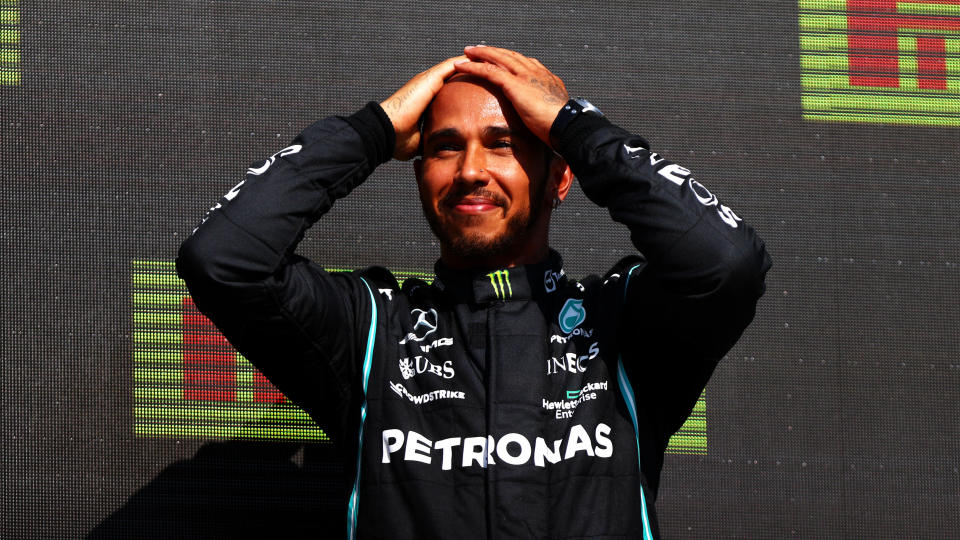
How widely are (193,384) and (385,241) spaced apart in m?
0.51

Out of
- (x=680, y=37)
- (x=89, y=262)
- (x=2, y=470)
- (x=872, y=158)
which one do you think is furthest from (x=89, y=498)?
(x=872, y=158)

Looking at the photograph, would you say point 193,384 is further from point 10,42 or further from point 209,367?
point 10,42

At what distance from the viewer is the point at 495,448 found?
56.8 inches

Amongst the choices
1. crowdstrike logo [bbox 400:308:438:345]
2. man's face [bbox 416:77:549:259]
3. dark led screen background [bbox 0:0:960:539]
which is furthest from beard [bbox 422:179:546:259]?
dark led screen background [bbox 0:0:960:539]

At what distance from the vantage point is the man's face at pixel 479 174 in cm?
159

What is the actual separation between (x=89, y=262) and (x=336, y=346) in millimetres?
800

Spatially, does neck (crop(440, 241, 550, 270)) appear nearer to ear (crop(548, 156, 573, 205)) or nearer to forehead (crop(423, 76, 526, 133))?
ear (crop(548, 156, 573, 205))

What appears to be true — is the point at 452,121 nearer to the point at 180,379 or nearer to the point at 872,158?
the point at 180,379

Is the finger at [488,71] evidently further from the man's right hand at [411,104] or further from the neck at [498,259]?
the neck at [498,259]

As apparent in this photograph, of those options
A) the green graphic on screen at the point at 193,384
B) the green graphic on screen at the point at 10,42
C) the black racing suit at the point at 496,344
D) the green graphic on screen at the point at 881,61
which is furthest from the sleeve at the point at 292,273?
the green graphic on screen at the point at 881,61

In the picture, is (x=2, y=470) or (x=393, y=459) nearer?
(x=393, y=459)

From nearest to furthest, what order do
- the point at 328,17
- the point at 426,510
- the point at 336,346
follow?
the point at 426,510
the point at 336,346
the point at 328,17

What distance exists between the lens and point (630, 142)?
1.48 m

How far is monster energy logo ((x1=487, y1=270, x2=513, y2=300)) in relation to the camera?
1.56 m
